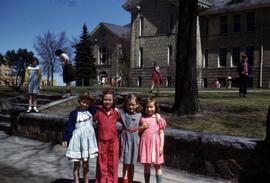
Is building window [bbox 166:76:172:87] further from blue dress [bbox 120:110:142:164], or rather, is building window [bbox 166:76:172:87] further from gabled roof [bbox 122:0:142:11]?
blue dress [bbox 120:110:142:164]

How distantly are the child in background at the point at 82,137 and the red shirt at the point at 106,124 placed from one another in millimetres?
194

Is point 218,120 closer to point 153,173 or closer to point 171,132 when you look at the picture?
point 171,132

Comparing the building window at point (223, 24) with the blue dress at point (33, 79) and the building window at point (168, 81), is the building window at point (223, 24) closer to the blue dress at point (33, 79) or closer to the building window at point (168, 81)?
the building window at point (168, 81)

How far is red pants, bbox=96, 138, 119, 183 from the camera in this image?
6.20 m

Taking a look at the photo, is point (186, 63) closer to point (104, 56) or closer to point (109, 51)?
point (109, 51)

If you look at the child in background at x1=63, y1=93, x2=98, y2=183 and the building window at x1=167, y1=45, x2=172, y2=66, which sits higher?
the building window at x1=167, y1=45, x2=172, y2=66

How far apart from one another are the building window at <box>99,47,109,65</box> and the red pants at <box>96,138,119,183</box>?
49.5 m

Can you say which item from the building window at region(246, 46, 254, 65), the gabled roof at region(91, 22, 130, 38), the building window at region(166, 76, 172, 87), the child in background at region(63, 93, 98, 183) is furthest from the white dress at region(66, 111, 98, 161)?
the gabled roof at region(91, 22, 130, 38)

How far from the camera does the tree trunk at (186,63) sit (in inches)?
403

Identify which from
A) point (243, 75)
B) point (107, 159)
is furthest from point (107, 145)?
point (243, 75)

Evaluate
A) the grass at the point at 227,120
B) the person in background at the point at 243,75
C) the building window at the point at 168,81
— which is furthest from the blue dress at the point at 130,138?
the building window at the point at 168,81

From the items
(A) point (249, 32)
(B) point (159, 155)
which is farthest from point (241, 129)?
(A) point (249, 32)

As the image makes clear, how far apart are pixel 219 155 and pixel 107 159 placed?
6.64 feet

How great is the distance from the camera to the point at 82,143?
6262 millimetres
